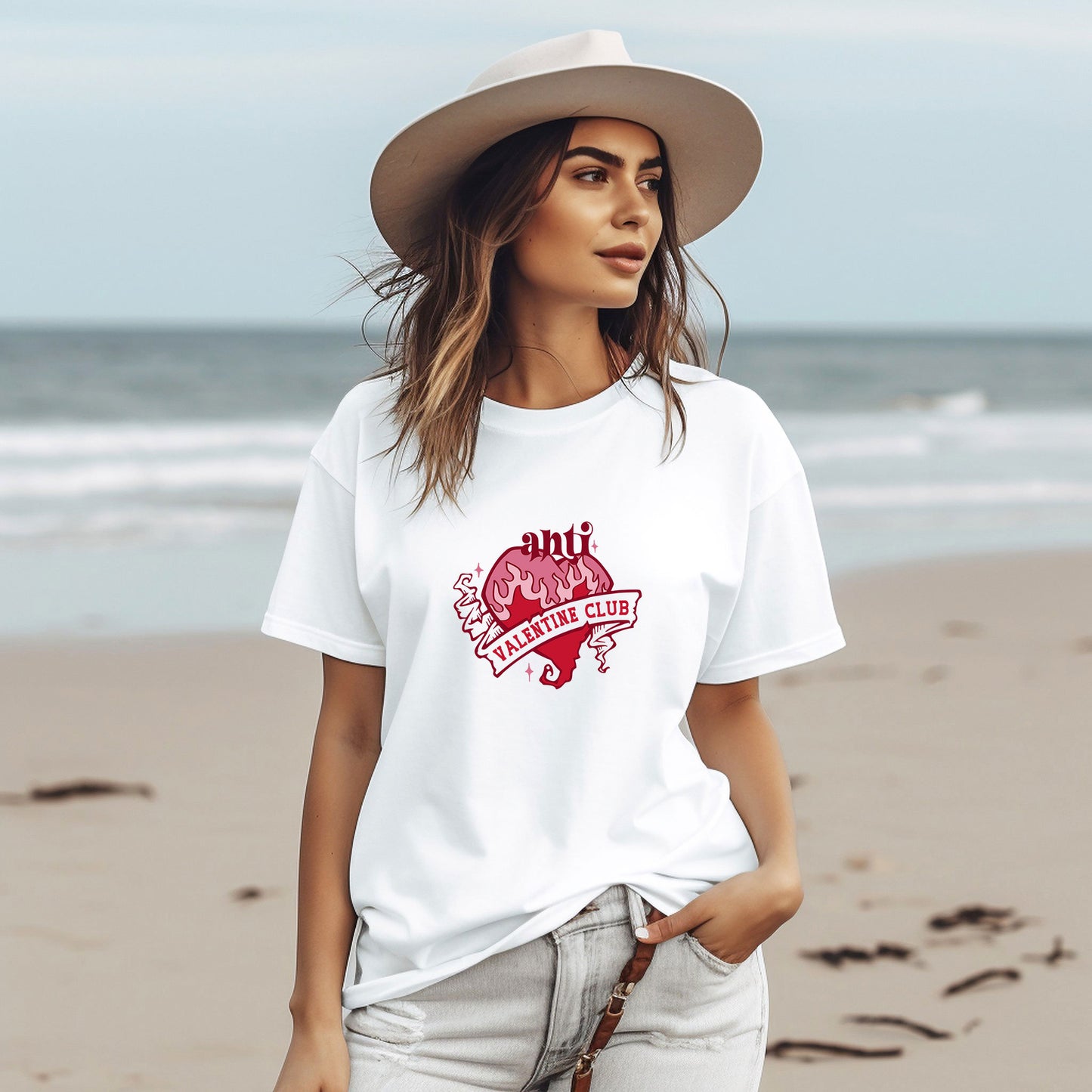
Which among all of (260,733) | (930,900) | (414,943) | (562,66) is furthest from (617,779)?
(260,733)

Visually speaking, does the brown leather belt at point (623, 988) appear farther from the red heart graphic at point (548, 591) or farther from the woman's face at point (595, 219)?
the woman's face at point (595, 219)

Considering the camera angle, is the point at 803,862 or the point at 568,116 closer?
the point at 568,116

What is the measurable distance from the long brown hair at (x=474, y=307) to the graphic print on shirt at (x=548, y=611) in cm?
14

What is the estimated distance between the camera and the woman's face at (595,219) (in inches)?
73.0

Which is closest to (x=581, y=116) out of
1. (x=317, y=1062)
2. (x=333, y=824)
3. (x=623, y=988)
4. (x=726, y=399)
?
(x=726, y=399)

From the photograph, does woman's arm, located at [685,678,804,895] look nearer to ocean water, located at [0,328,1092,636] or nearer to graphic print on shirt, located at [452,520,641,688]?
graphic print on shirt, located at [452,520,641,688]

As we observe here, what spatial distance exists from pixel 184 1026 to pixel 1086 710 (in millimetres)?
4040

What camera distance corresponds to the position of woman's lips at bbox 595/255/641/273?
6.15 feet

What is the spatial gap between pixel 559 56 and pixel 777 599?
29.5 inches

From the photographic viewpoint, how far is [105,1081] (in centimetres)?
329

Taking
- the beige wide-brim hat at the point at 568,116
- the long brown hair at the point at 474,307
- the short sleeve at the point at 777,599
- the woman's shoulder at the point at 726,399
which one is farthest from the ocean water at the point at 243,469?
the short sleeve at the point at 777,599

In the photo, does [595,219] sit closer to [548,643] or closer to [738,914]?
[548,643]

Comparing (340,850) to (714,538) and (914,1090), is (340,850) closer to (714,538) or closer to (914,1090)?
(714,538)

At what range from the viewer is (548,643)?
5.73ft
